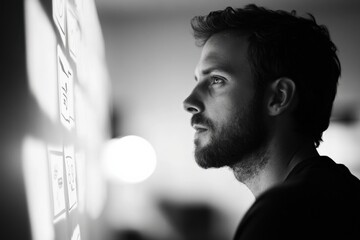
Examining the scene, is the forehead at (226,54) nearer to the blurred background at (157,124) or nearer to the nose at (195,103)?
the nose at (195,103)

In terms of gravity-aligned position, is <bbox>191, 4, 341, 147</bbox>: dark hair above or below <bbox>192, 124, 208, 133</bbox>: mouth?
above

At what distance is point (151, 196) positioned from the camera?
2312 mm

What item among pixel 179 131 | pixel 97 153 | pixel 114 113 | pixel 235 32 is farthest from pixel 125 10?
pixel 235 32

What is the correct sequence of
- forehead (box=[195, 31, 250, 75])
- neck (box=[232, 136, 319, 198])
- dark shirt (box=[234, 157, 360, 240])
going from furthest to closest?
1. forehead (box=[195, 31, 250, 75])
2. neck (box=[232, 136, 319, 198])
3. dark shirt (box=[234, 157, 360, 240])

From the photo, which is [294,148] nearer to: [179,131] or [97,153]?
[97,153]

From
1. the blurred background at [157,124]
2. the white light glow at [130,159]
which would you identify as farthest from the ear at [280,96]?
the white light glow at [130,159]

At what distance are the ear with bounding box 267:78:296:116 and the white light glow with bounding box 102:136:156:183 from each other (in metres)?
1.26

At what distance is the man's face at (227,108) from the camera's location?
105 centimetres

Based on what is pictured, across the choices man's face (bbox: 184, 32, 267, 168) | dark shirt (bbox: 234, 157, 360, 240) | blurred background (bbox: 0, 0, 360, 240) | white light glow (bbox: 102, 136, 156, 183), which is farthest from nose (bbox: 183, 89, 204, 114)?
white light glow (bbox: 102, 136, 156, 183)

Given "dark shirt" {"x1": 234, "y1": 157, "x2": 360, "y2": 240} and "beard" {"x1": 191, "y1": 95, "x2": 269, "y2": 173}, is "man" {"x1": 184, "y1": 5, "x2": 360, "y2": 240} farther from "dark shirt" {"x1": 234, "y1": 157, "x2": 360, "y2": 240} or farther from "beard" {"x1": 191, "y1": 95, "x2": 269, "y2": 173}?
"dark shirt" {"x1": 234, "y1": 157, "x2": 360, "y2": 240}

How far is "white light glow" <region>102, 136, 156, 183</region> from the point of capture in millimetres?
2158

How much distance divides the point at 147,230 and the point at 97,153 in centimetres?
65

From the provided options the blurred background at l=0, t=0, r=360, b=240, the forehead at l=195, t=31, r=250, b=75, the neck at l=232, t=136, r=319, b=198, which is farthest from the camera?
the blurred background at l=0, t=0, r=360, b=240

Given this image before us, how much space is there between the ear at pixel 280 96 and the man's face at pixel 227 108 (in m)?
0.03
